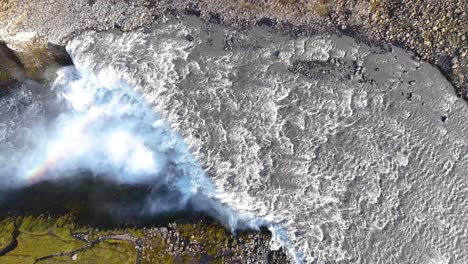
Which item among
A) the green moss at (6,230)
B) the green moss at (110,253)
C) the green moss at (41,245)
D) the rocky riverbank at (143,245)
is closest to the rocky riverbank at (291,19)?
the green moss at (6,230)

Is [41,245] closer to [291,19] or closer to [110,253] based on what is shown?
[110,253]

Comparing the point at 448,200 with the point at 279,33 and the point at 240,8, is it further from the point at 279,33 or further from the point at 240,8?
the point at 240,8

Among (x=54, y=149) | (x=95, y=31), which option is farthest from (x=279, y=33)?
(x=54, y=149)

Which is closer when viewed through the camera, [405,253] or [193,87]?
[405,253]

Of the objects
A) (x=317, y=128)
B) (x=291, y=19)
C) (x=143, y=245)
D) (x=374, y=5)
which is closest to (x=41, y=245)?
(x=143, y=245)

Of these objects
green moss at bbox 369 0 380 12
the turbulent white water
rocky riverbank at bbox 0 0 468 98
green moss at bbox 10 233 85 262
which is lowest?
green moss at bbox 10 233 85 262

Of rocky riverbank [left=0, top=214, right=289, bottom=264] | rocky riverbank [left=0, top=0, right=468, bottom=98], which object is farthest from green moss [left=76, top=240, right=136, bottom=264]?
rocky riverbank [left=0, top=0, right=468, bottom=98]

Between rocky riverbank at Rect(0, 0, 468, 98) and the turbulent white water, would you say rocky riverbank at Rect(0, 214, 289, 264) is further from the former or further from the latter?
rocky riverbank at Rect(0, 0, 468, 98)
